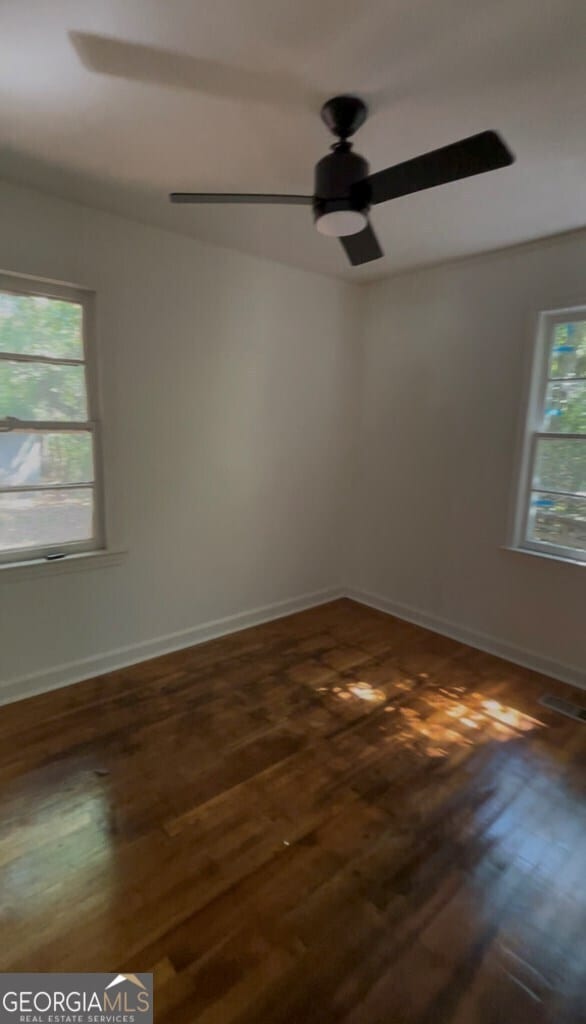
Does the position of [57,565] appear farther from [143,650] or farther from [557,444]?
[557,444]

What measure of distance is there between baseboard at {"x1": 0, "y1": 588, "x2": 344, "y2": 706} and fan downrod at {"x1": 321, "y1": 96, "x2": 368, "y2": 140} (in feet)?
9.06

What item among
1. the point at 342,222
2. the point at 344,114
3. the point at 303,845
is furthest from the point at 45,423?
the point at 303,845

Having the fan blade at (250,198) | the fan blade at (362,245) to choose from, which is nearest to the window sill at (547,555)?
the fan blade at (362,245)

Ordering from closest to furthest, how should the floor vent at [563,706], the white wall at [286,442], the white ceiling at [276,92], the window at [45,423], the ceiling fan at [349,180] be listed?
1. the white ceiling at [276,92]
2. the ceiling fan at [349,180]
3. the window at [45,423]
4. the floor vent at [563,706]
5. the white wall at [286,442]

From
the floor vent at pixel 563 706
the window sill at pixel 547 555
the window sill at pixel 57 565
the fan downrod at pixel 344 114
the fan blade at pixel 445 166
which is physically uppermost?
the fan downrod at pixel 344 114

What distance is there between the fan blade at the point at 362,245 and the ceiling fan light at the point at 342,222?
0.45 ft

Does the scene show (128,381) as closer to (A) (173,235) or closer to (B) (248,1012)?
(A) (173,235)

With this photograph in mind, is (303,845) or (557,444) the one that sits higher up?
(557,444)

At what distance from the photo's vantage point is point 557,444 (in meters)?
3.01

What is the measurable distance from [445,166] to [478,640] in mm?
2805

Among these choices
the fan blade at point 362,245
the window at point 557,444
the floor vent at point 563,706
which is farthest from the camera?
the window at point 557,444

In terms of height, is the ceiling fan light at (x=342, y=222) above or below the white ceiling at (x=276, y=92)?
below

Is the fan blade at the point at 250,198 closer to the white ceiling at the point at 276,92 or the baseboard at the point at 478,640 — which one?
the white ceiling at the point at 276,92

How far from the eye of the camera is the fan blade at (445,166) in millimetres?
1421
